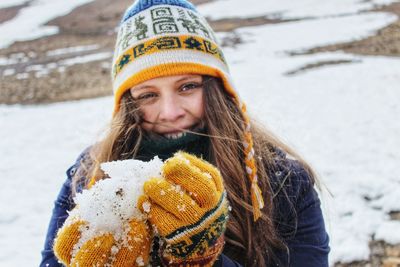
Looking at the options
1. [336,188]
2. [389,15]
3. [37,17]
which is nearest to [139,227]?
[336,188]

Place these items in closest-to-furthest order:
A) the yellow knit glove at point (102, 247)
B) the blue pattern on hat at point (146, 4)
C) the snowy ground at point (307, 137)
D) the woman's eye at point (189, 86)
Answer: the yellow knit glove at point (102, 247), the woman's eye at point (189, 86), the blue pattern on hat at point (146, 4), the snowy ground at point (307, 137)

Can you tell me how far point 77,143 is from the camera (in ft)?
22.6

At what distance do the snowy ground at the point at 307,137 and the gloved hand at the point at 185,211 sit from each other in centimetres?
110

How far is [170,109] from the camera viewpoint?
1803 mm

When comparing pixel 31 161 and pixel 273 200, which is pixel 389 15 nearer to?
pixel 31 161

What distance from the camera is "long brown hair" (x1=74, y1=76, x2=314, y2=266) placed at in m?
1.83

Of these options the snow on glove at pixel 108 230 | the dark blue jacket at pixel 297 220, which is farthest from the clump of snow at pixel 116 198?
the dark blue jacket at pixel 297 220

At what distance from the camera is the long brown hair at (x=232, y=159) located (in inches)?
72.0

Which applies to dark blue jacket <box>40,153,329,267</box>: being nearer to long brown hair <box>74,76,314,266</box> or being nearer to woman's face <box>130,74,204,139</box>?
long brown hair <box>74,76,314,266</box>

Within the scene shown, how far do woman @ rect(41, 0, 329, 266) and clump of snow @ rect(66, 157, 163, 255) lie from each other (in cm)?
56

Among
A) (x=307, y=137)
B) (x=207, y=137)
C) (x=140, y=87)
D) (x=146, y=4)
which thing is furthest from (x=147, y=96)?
(x=307, y=137)

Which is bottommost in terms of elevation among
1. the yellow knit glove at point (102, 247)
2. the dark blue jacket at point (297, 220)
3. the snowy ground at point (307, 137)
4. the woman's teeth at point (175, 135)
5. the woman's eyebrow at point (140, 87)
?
the snowy ground at point (307, 137)

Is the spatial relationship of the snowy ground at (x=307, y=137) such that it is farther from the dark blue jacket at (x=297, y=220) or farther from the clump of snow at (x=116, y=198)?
the clump of snow at (x=116, y=198)

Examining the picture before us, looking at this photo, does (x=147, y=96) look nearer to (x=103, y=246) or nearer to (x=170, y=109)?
(x=170, y=109)
